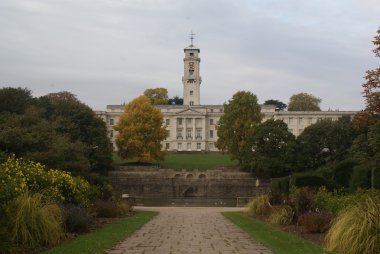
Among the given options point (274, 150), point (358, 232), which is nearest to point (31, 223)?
point (358, 232)

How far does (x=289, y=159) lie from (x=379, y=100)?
1424 inches

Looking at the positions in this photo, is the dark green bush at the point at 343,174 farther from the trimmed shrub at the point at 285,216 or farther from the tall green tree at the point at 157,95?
the tall green tree at the point at 157,95

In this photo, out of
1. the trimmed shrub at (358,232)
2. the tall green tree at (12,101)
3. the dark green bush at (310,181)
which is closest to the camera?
the trimmed shrub at (358,232)

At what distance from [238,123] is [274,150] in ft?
25.2

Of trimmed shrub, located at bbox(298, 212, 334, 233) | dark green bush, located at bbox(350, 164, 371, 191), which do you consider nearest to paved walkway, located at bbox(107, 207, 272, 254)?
trimmed shrub, located at bbox(298, 212, 334, 233)

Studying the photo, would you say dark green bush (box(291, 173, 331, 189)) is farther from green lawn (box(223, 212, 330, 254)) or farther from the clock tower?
the clock tower

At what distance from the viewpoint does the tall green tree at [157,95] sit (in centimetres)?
12756

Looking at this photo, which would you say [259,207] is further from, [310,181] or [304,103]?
[304,103]

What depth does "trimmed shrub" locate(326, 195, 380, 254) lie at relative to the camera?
1072 cm

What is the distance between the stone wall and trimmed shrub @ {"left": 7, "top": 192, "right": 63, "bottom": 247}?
52.1m

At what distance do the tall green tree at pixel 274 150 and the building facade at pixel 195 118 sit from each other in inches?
2109

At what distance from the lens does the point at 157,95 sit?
12950cm

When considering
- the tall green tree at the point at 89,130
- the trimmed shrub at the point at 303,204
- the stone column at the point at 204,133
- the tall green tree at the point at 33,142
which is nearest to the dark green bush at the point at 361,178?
the trimmed shrub at the point at 303,204

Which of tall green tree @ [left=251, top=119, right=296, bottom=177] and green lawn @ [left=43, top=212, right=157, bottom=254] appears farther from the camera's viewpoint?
tall green tree @ [left=251, top=119, right=296, bottom=177]
